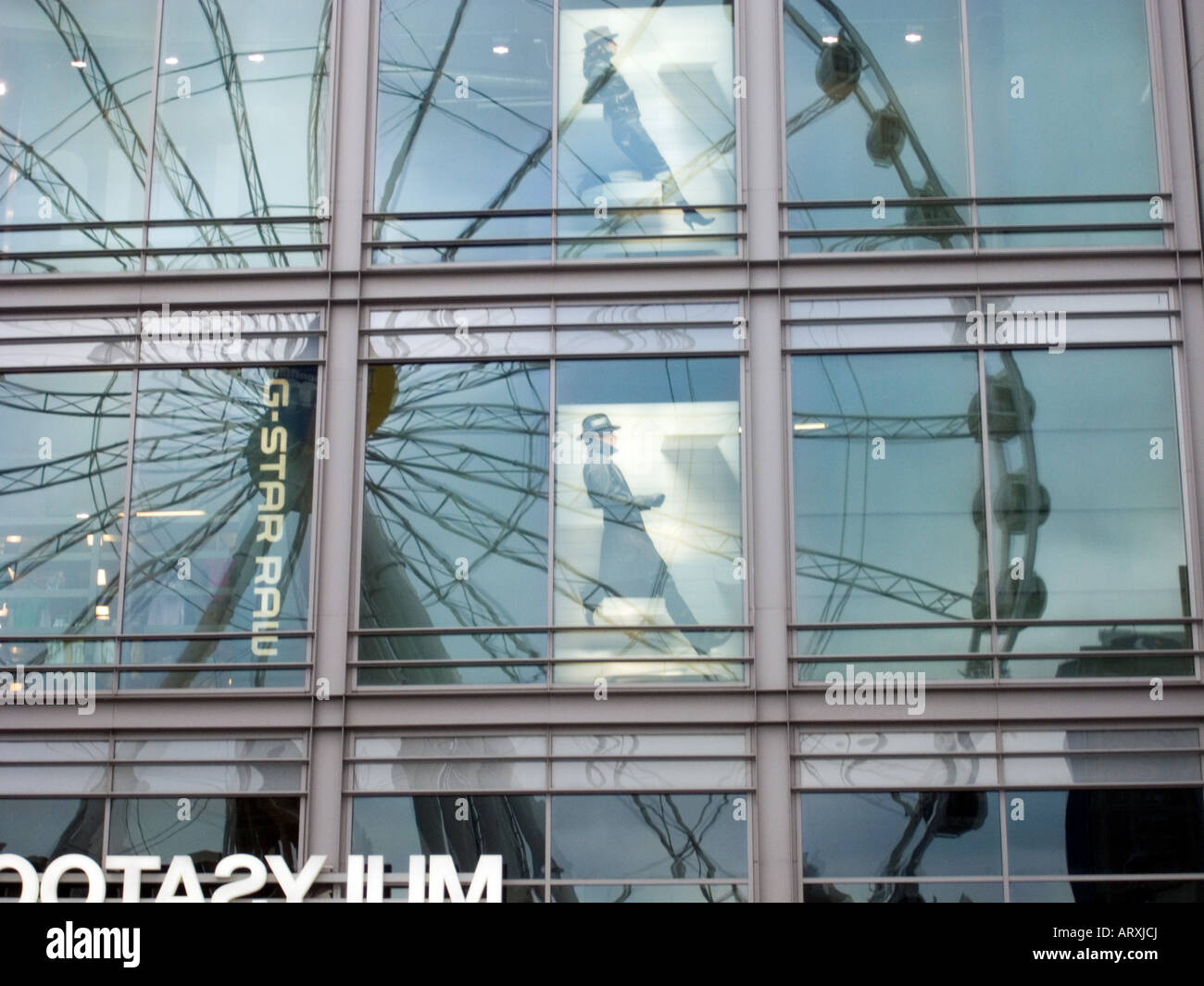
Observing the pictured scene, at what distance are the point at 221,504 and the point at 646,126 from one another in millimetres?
5459

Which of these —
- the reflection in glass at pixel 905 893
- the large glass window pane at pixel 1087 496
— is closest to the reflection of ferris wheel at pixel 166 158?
the large glass window pane at pixel 1087 496

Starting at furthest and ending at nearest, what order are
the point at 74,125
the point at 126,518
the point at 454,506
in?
the point at 74,125 → the point at 126,518 → the point at 454,506

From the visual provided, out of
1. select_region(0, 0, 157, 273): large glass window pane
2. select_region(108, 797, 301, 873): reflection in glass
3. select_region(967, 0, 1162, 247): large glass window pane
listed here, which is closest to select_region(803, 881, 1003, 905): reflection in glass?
select_region(108, 797, 301, 873): reflection in glass

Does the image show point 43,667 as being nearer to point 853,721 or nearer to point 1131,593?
point 853,721

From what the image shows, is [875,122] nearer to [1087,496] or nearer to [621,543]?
[1087,496]

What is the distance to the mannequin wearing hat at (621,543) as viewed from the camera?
1432cm

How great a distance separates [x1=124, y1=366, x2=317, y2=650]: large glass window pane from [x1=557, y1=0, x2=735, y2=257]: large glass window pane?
3258 mm

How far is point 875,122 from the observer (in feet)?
49.5

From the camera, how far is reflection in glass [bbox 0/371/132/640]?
47.9 ft

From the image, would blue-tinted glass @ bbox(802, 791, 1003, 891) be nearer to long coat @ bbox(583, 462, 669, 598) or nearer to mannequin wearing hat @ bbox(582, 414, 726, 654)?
mannequin wearing hat @ bbox(582, 414, 726, 654)

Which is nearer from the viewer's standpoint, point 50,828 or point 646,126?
point 50,828

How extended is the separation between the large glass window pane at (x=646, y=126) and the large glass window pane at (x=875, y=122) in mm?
691

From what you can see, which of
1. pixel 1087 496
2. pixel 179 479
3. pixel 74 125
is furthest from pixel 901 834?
pixel 74 125

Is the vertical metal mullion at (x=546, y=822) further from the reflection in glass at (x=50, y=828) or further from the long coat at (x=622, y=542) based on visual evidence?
the reflection in glass at (x=50, y=828)
